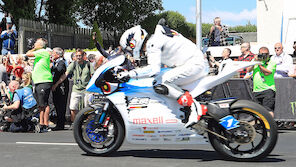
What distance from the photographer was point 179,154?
8094 mm

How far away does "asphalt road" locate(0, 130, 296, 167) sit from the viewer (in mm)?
7270

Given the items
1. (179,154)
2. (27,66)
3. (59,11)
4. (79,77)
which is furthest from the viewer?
(59,11)

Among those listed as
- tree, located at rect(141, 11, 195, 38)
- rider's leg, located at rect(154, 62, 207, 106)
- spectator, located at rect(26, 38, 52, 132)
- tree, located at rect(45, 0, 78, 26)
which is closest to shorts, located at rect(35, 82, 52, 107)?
spectator, located at rect(26, 38, 52, 132)

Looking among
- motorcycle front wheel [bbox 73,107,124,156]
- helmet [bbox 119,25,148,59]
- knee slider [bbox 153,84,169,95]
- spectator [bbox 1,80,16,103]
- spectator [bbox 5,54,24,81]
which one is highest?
helmet [bbox 119,25,148,59]

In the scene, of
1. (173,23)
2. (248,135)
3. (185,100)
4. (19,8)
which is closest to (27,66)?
(185,100)

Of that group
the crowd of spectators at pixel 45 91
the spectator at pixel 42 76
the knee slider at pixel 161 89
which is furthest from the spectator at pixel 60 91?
the knee slider at pixel 161 89

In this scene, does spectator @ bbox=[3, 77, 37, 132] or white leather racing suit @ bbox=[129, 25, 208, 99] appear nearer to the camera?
white leather racing suit @ bbox=[129, 25, 208, 99]

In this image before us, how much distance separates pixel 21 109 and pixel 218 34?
22.3 ft

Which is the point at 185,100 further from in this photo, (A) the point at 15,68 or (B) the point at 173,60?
(A) the point at 15,68

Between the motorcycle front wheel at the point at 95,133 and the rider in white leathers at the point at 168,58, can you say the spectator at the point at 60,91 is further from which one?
the rider in white leathers at the point at 168,58

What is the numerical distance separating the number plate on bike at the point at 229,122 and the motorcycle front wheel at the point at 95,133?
1413mm

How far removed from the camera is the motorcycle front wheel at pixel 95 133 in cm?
772

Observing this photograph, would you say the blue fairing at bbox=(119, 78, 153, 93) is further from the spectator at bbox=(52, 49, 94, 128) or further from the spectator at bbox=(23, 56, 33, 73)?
the spectator at bbox=(23, 56, 33, 73)

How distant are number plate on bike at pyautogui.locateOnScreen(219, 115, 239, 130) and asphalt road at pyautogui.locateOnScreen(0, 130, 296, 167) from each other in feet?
1.55
